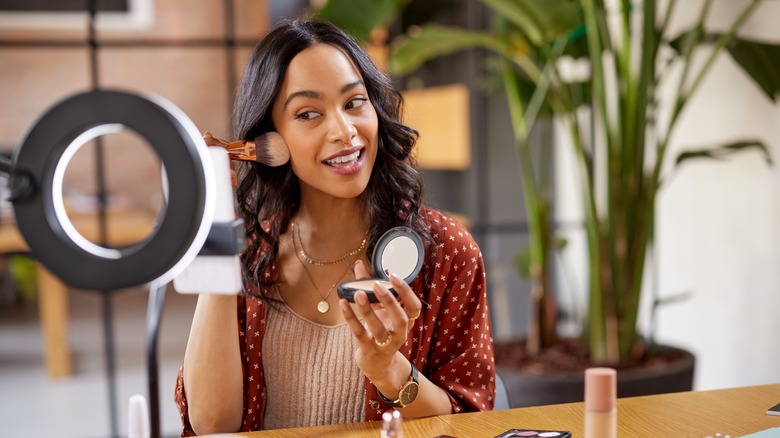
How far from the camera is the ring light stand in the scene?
2.47ft

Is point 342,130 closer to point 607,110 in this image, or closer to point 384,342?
point 384,342

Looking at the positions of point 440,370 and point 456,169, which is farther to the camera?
point 456,169

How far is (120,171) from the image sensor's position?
6523 mm

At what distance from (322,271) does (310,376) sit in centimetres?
20

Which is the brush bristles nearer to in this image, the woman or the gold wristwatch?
the woman

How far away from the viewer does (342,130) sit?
147 cm

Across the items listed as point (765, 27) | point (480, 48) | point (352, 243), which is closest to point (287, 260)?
point (352, 243)

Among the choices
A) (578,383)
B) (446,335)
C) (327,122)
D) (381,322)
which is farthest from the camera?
(578,383)

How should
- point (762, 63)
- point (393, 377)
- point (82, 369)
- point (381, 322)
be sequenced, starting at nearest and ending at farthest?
point (381, 322) < point (393, 377) < point (762, 63) < point (82, 369)

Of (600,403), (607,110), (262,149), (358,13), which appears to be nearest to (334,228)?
(262,149)

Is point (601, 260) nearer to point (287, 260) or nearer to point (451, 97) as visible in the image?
point (287, 260)

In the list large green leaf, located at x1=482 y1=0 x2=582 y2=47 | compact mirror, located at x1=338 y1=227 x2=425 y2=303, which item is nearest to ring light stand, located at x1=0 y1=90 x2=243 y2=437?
compact mirror, located at x1=338 y1=227 x2=425 y2=303

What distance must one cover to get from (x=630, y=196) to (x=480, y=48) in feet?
5.68

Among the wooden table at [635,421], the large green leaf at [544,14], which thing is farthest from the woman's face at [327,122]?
the large green leaf at [544,14]
